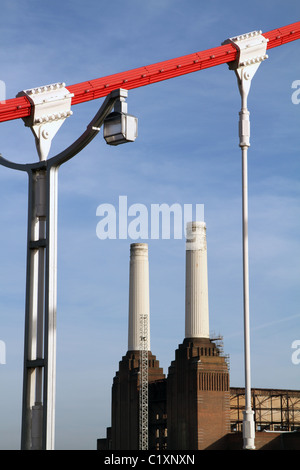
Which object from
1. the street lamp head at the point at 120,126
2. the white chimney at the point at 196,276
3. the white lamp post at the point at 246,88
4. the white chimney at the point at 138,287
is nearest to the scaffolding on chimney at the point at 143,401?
the white chimney at the point at 138,287

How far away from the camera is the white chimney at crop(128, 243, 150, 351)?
79500mm

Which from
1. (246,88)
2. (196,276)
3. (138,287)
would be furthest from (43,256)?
(138,287)

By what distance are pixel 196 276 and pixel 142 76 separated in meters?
57.1

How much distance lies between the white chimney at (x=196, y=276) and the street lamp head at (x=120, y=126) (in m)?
61.6

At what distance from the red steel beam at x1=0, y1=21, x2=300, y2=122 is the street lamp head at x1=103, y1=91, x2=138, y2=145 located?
4.45ft

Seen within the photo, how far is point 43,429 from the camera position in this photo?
1183 centimetres

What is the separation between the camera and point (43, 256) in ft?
41.4

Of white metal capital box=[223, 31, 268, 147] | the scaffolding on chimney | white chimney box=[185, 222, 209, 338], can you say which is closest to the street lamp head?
white metal capital box=[223, 31, 268, 147]

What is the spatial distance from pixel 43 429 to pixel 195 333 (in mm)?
64159

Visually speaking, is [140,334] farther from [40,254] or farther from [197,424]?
[40,254]

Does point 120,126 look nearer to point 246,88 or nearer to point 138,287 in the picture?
point 246,88

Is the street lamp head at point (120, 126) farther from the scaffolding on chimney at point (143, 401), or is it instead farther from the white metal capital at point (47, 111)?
the scaffolding on chimney at point (143, 401)

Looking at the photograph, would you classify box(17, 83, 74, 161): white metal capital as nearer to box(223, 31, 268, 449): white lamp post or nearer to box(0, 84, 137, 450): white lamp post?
box(0, 84, 137, 450): white lamp post
